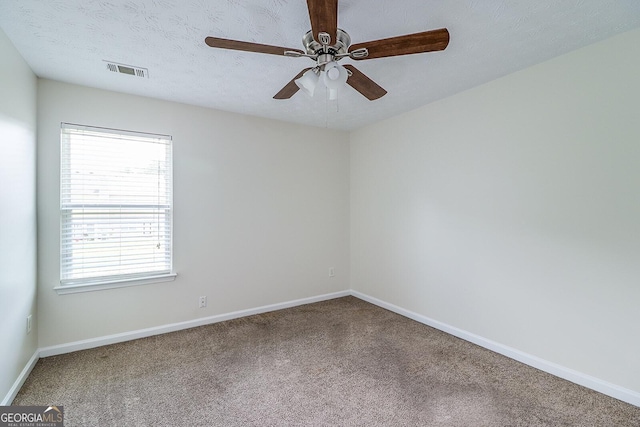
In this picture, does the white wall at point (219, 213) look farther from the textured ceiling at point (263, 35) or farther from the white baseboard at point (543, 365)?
the white baseboard at point (543, 365)

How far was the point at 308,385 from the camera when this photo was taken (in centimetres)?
225

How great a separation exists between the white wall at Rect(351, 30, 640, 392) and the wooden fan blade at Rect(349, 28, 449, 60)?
1.42m

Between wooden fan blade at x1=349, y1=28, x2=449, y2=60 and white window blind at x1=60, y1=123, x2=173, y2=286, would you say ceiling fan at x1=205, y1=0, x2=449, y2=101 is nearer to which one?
wooden fan blade at x1=349, y1=28, x2=449, y2=60

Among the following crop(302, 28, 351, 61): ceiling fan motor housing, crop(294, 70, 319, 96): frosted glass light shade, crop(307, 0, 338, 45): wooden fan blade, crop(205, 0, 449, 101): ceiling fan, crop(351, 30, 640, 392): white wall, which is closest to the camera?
crop(307, 0, 338, 45): wooden fan blade

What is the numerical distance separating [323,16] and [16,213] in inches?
98.3

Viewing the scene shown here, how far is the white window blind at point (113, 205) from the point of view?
2775 millimetres

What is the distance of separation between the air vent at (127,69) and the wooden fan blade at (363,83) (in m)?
1.73

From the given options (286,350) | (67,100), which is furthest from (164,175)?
(286,350)

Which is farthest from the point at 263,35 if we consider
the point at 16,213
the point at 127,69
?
the point at 16,213

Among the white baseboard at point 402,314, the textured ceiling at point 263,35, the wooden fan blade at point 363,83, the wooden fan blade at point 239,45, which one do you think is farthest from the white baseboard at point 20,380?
the wooden fan blade at point 363,83

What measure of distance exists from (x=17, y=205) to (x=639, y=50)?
173 inches

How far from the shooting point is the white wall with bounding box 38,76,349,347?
107 inches

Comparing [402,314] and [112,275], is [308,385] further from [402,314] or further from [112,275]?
[112,275]

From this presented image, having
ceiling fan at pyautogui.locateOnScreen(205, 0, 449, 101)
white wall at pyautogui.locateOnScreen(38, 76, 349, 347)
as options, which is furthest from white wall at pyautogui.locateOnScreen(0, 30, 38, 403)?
ceiling fan at pyautogui.locateOnScreen(205, 0, 449, 101)
